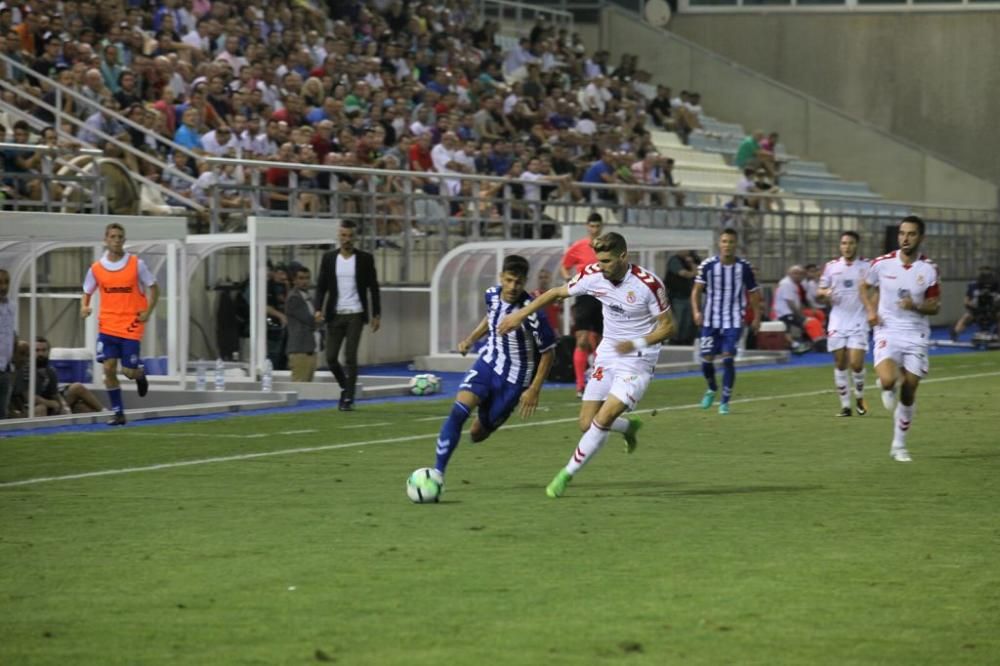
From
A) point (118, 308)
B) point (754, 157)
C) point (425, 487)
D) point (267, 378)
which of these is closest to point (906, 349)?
point (425, 487)

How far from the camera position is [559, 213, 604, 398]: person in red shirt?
22.5 m

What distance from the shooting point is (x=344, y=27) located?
3406cm

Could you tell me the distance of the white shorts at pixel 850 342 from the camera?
844 inches

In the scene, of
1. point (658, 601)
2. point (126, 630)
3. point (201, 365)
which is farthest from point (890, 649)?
point (201, 365)

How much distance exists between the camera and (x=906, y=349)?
15.8 meters

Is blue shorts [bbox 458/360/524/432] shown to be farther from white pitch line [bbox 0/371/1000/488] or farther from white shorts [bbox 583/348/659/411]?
white pitch line [bbox 0/371/1000/488]

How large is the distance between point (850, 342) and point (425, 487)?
394 inches

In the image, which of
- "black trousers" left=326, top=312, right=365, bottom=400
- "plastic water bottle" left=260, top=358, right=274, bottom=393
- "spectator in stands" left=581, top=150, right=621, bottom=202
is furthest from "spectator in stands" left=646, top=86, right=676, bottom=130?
"black trousers" left=326, top=312, right=365, bottom=400

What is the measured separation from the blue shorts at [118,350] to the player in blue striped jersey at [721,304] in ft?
20.9

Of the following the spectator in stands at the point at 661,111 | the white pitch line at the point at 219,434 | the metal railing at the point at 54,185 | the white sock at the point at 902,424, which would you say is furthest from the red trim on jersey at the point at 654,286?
the spectator in stands at the point at 661,111

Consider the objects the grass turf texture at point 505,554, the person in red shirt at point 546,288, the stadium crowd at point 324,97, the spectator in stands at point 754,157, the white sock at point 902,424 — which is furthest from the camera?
the spectator in stands at point 754,157

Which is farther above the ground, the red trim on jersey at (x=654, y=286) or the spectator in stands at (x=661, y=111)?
the spectator in stands at (x=661, y=111)

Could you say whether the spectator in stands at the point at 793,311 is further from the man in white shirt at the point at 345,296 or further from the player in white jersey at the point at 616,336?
the player in white jersey at the point at 616,336

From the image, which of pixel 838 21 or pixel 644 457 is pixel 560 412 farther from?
pixel 838 21
